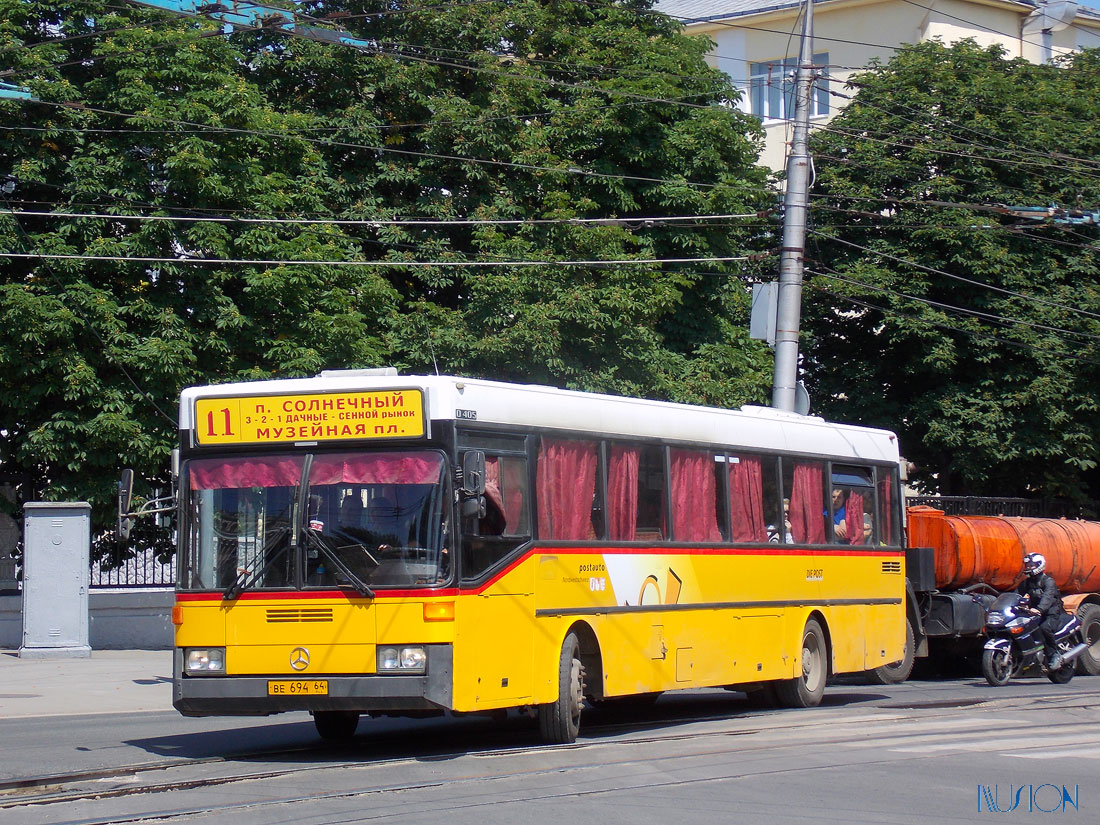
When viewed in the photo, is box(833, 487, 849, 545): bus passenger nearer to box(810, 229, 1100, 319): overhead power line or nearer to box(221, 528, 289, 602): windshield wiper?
box(221, 528, 289, 602): windshield wiper

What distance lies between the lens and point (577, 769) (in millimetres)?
9930

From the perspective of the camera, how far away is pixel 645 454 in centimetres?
1293

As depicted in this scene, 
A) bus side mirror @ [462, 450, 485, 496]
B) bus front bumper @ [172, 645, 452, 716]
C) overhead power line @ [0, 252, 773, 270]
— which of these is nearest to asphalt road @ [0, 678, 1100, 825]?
bus front bumper @ [172, 645, 452, 716]

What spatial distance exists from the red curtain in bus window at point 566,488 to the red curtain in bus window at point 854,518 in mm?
5185

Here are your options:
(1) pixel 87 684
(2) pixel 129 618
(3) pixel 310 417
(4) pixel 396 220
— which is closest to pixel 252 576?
(3) pixel 310 417

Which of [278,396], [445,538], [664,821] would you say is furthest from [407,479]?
[664,821]

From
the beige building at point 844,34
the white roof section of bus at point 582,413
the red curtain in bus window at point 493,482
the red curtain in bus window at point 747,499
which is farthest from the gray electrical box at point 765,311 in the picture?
the beige building at point 844,34

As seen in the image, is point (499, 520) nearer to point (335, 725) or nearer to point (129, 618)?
point (335, 725)

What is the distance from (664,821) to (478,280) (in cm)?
1716

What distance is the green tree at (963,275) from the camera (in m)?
31.8

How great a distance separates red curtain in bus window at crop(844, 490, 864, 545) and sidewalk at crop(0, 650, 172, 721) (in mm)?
7934

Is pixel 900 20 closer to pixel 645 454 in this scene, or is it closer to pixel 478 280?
pixel 478 280

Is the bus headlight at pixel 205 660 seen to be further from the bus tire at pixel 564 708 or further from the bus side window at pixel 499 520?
the bus tire at pixel 564 708

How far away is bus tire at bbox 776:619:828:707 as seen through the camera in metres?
15.4
